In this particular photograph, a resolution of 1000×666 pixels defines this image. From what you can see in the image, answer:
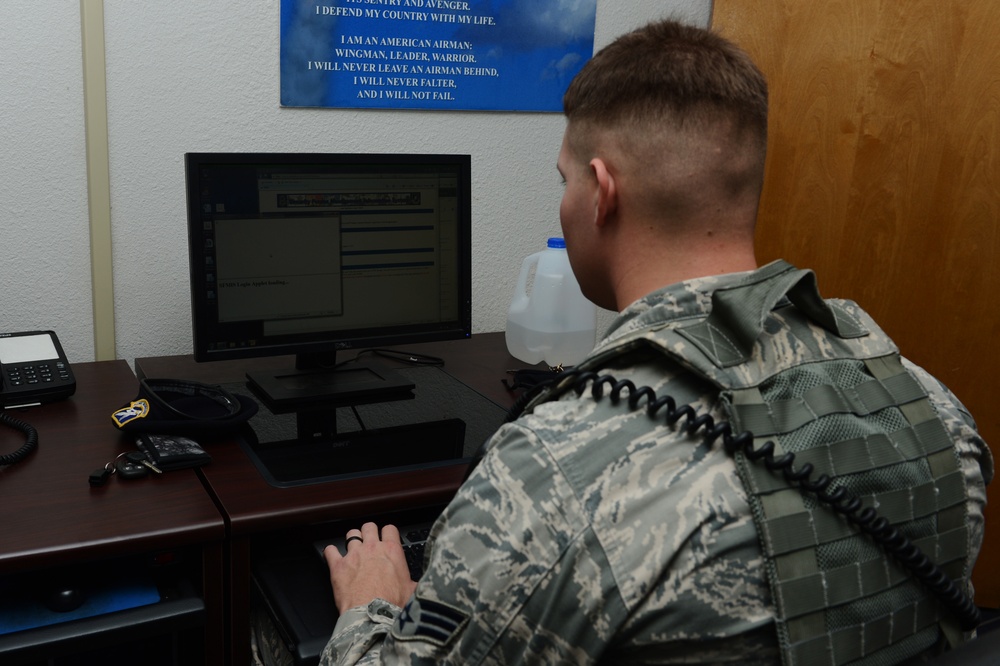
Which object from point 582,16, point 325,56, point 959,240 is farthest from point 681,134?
point 959,240

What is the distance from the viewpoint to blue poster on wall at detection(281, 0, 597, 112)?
1.69 metres

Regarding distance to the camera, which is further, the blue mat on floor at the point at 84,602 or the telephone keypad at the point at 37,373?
the telephone keypad at the point at 37,373

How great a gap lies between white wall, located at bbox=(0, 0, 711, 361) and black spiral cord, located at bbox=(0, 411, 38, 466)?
37cm

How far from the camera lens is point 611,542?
68 centimetres

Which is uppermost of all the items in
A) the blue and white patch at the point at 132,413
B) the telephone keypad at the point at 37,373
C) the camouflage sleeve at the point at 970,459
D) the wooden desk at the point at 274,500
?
the camouflage sleeve at the point at 970,459

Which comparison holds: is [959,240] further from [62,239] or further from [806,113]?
[62,239]

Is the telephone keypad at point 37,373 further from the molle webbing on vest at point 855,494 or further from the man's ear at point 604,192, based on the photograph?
the molle webbing on vest at point 855,494

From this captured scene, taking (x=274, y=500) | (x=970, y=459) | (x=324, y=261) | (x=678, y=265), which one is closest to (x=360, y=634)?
(x=274, y=500)

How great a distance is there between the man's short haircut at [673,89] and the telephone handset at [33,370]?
930 millimetres

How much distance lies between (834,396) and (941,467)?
0.40ft

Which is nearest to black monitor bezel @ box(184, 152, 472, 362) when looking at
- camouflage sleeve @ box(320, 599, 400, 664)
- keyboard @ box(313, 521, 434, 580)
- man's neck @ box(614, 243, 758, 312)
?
keyboard @ box(313, 521, 434, 580)

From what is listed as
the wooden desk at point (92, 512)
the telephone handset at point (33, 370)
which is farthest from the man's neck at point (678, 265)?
the telephone handset at point (33, 370)

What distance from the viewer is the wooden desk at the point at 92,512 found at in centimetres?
98

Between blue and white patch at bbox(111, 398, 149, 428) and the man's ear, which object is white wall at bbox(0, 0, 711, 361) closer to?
blue and white patch at bbox(111, 398, 149, 428)
